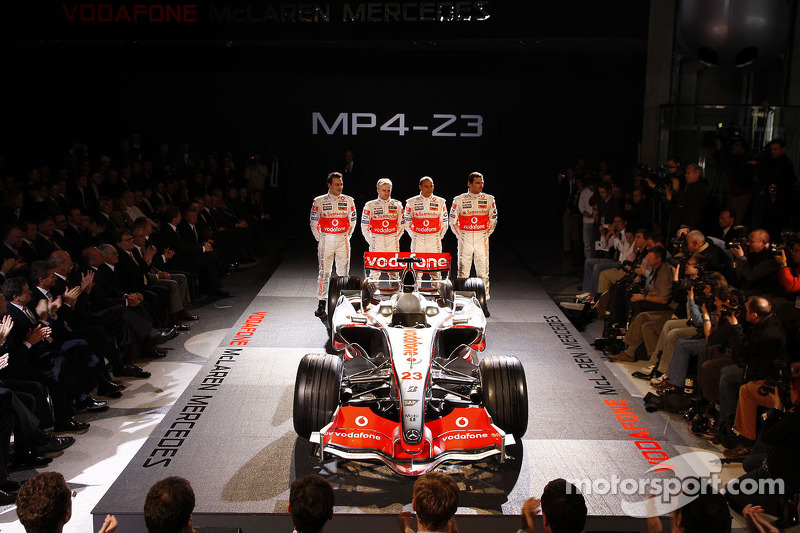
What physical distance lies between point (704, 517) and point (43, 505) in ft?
9.16

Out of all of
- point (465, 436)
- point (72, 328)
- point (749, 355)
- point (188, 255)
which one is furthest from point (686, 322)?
point (188, 255)

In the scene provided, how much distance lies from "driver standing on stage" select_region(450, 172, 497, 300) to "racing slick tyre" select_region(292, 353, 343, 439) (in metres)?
4.79

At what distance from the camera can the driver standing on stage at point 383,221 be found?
33.9 feet

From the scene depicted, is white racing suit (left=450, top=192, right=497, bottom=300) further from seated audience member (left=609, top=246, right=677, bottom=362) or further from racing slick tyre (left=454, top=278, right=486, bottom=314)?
seated audience member (left=609, top=246, right=677, bottom=362)

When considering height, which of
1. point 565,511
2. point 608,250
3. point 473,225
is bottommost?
point 608,250

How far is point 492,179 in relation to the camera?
59.0 feet

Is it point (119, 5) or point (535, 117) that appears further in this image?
point (535, 117)

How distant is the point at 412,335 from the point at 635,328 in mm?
3479

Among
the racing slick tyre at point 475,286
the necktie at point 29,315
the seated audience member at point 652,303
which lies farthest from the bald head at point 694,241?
the necktie at point 29,315

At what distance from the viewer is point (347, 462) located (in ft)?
19.4

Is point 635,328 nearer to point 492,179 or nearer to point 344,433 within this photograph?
point 344,433

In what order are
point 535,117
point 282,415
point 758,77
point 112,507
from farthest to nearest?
point 535,117 → point 758,77 → point 282,415 → point 112,507

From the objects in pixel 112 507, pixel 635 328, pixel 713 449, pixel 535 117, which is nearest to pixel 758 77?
A: pixel 535 117

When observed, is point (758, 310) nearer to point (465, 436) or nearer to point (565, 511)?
point (465, 436)
